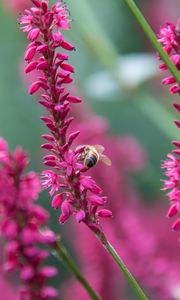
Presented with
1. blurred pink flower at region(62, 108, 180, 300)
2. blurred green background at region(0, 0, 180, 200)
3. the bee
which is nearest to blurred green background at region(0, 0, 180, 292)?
blurred green background at region(0, 0, 180, 200)

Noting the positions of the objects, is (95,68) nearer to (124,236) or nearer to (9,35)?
(9,35)

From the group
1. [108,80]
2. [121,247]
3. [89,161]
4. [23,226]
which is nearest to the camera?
[23,226]

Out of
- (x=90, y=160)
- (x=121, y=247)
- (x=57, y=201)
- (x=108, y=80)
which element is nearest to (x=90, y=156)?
(x=90, y=160)

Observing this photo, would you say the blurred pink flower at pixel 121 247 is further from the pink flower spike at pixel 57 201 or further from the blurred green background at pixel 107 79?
the pink flower spike at pixel 57 201

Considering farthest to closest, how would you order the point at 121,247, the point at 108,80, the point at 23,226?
the point at 108,80
the point at 121,247
the point at 23,226

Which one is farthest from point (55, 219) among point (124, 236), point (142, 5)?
point (124, 236)

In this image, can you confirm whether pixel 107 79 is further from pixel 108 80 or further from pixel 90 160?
pixel 90 160
